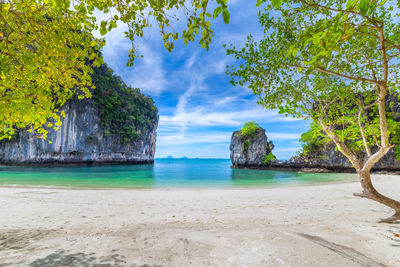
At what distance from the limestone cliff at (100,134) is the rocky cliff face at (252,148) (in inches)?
1109

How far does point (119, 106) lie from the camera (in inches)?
1793

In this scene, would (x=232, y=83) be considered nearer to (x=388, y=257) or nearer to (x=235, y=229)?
(x=235, y=229)

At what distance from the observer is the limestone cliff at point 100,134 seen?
109 ft

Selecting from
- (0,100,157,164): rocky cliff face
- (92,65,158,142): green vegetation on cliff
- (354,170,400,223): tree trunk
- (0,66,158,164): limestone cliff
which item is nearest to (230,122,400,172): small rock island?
(92,65,158,142): green vegetation on cliff

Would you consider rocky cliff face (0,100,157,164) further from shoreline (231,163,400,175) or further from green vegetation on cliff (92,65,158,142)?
shoreline (231,163,400,175)

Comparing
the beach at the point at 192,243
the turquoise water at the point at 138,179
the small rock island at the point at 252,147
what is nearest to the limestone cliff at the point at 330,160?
the turquoise water at the point at 138,179

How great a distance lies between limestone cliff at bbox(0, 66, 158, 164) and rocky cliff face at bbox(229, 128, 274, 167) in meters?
28.2

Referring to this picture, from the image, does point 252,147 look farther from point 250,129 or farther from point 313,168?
point 313,168

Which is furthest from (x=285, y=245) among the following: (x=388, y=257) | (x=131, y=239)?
(x=131, y=239)

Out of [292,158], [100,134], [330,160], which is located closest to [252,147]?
[292,158]

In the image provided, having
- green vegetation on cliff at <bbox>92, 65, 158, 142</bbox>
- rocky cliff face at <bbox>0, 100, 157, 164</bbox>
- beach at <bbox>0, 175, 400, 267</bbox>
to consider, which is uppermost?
green vegetation on cliff at <bbox>92, 65, 158, 142</bbox>

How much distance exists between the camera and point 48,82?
3.31 m

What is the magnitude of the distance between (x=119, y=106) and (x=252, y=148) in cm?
3496

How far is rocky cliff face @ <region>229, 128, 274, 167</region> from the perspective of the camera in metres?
40.3
